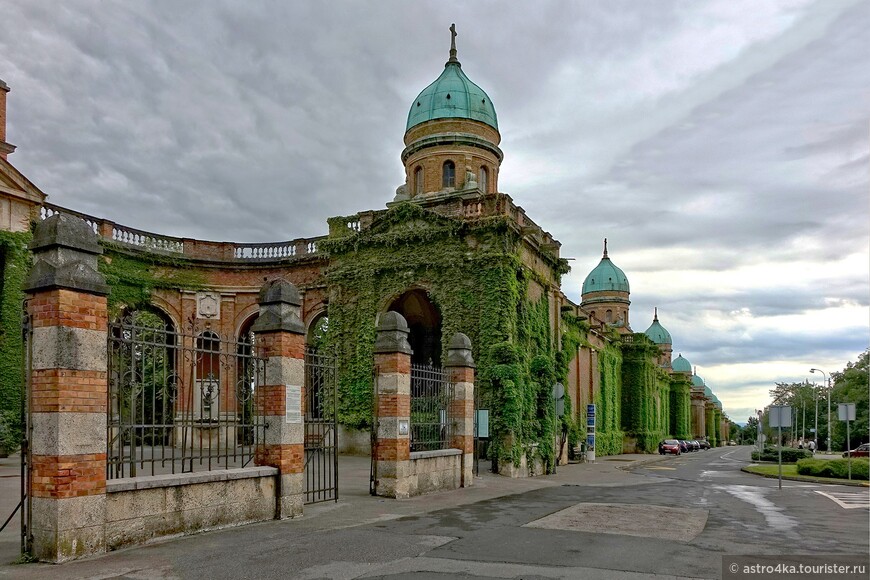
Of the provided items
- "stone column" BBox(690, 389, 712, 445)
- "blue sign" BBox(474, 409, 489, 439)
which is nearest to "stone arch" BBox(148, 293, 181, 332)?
"blue sign" BBox(474, 409, 489, 439)

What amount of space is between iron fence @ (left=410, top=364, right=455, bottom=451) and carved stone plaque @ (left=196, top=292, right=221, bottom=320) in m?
19.1

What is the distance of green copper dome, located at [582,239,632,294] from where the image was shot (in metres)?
70.7

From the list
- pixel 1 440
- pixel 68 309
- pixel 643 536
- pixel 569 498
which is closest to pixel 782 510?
pixel 569 498


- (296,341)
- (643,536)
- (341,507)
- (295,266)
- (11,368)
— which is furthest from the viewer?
(295,266)

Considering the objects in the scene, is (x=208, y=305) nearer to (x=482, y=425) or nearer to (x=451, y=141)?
(x=451, y=141)

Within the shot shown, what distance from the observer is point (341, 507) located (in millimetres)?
12742

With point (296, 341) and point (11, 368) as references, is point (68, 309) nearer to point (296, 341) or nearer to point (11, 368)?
point (296, 341)

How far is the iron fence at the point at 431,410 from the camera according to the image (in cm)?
1613

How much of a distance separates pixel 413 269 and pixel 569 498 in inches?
461

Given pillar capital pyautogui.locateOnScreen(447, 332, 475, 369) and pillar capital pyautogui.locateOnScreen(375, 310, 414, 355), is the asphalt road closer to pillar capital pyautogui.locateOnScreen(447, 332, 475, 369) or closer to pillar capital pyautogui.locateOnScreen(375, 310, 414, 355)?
pillar capital pyautogui.locateOnScreen(375, 310, 414, 355)

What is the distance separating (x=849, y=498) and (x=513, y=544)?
1138cm

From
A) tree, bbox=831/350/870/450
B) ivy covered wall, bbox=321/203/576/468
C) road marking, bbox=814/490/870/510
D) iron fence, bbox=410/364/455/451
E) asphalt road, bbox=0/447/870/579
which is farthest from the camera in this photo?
tree, bbox=831/350/870/450

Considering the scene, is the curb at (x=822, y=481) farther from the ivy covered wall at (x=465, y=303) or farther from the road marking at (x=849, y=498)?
the ivy covered wall at (x=465, y=303)

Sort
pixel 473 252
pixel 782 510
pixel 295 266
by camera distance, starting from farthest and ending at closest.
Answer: pixel 295 266 < pixel 473 252 < pixel 782 510
